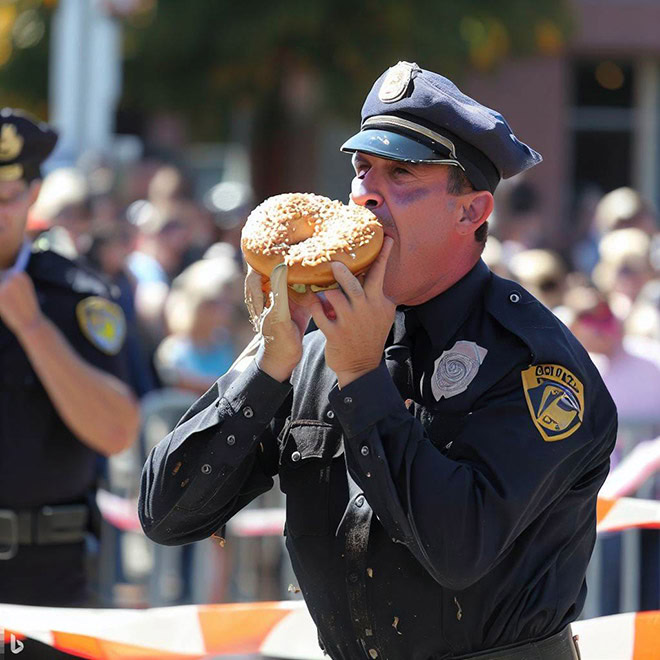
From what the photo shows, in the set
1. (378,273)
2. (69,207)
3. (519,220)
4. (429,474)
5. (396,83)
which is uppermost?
(519,220)

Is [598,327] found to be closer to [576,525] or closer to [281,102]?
[576,525]

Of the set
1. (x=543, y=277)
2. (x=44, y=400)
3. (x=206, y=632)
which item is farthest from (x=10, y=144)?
(x=543, y=277)

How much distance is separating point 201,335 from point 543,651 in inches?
194

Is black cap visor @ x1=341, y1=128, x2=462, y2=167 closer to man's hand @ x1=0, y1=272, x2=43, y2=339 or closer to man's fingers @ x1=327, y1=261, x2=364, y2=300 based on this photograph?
man's fingers @ x1=327, y1=261, x2=364, y2=300

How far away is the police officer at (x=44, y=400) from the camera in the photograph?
430cm

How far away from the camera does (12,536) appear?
4297 mm

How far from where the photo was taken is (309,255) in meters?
2.71

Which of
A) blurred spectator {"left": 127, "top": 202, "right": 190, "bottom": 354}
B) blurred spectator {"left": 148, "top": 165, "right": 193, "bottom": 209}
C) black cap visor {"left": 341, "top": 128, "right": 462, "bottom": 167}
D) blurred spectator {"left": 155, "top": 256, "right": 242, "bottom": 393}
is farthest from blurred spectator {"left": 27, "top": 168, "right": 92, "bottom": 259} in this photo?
black cap visor {"left": 341, "top": 128, "right": 462, "bottom": 167}

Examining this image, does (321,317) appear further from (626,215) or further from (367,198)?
(626,215)

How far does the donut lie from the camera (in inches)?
105

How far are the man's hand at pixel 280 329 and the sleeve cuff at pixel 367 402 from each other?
0.49 feet

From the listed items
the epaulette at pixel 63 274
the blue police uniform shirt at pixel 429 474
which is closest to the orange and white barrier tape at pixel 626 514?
the blue police uniform shirt at pixel 429 474

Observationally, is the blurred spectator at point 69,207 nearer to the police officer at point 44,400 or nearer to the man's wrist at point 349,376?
the police officer at point 44,400

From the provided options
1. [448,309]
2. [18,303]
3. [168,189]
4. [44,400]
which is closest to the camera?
[448,309]
